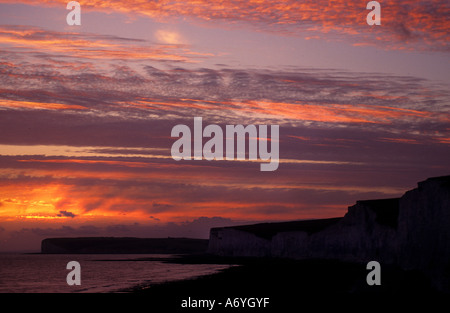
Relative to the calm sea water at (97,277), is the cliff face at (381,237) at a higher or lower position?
higher

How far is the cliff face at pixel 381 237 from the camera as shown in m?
33.7

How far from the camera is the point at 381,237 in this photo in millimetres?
59812

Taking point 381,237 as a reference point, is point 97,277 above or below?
below

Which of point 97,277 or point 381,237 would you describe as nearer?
point 97,277
